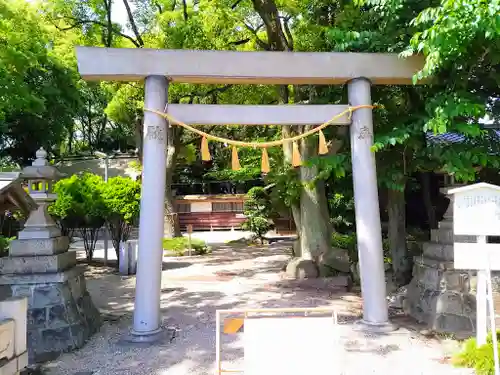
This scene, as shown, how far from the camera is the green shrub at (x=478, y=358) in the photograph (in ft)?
14.4

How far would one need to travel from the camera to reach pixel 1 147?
25.5 m

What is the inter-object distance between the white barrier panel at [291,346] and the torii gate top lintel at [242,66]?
3.71 meters

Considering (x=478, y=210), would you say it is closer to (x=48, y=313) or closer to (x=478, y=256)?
(x=478, y=256)

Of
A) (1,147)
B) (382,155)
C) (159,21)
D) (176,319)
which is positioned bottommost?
(176,319)

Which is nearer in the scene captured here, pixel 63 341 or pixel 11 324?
pixel 11 324

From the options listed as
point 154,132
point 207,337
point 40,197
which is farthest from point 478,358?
point 40,197

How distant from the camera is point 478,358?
4551mm

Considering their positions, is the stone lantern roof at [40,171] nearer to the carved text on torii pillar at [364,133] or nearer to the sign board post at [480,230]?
the carved text on torii pillar at [364,133]

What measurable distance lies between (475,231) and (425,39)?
259 cm

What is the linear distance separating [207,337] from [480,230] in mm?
→ 3902

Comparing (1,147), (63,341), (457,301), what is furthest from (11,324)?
(1,147)

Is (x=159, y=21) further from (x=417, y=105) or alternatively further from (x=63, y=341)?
(x=63, y=341)

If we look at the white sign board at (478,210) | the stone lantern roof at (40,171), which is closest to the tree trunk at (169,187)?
the stone lantern roof at (40,171)

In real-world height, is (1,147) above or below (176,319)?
above
